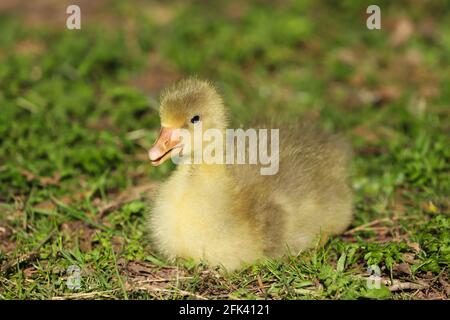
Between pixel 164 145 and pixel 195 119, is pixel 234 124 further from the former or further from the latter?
pixel 164 145

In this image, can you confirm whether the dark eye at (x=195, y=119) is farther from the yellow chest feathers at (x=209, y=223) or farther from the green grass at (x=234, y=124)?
the green grass at (x=234, y=124)

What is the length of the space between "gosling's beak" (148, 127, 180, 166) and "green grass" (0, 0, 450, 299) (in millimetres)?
497

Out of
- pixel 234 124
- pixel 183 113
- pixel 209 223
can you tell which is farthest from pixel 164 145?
pixel 234 124

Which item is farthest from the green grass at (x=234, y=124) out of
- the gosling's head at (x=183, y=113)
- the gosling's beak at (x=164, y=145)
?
the gosling's beak at (x=164, y=145)

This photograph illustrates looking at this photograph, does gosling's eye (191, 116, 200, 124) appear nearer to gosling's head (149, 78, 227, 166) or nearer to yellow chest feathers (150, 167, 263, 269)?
gosling's head (149, 78, 227, 166)

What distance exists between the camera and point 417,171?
4.65 m

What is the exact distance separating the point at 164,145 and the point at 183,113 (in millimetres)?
192

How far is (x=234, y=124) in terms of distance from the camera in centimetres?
414

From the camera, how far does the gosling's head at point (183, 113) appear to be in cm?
362

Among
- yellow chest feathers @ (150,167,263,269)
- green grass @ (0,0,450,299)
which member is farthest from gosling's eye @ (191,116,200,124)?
green grass @ (0,0,450,299)

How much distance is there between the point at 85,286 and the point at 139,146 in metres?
1.83

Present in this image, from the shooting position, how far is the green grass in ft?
12.0
